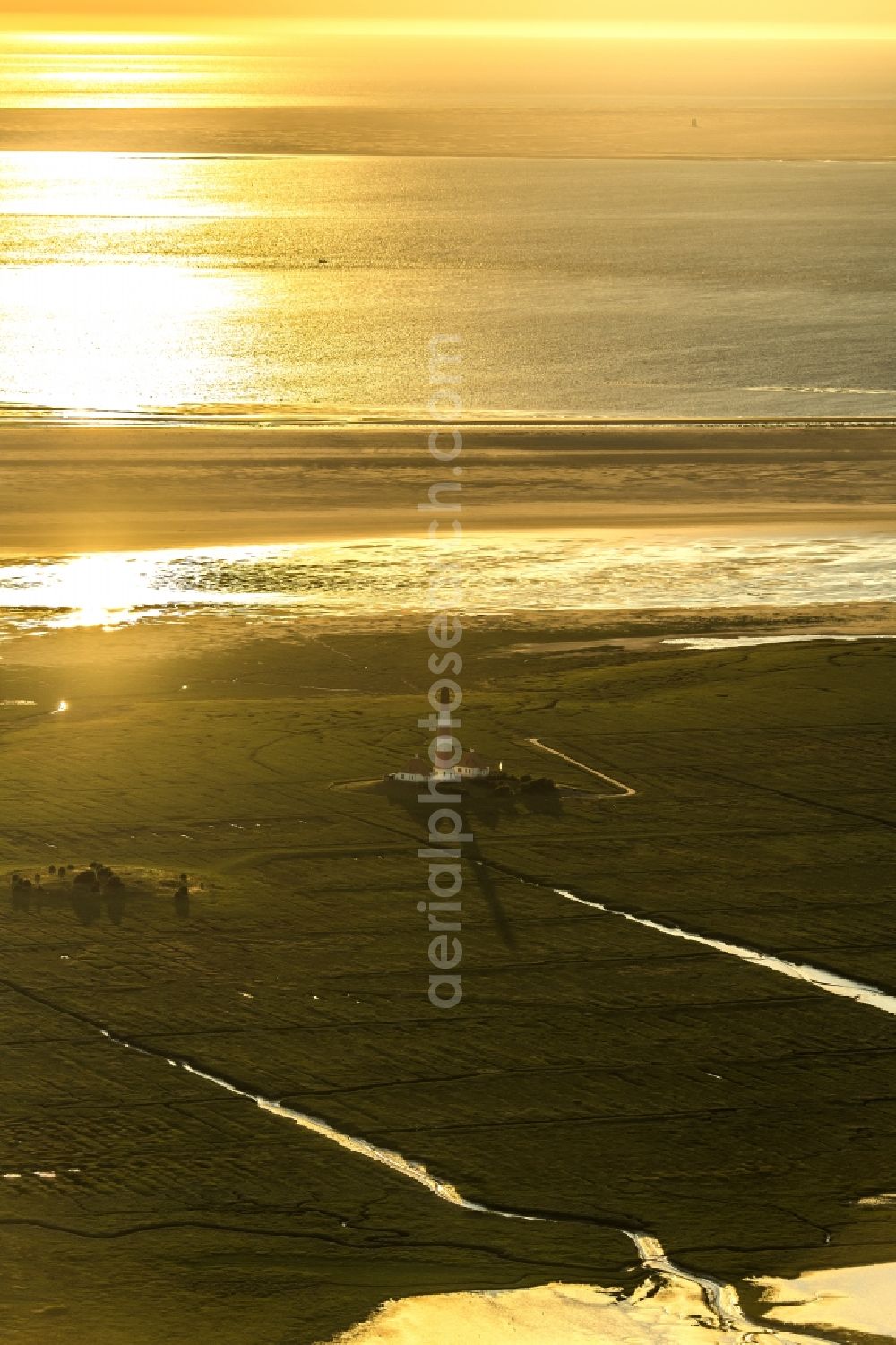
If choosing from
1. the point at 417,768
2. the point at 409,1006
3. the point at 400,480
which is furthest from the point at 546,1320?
the point at 400,480

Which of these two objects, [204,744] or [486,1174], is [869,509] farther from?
[486,1174]

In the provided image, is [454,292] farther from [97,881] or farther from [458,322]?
[97,881]

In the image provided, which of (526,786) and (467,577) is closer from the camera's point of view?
(526,786)

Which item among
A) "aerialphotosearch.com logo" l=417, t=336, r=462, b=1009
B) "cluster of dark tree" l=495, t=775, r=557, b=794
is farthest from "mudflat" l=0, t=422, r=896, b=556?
"cluster of dark tree" l=495, t=775, r=557, b=794

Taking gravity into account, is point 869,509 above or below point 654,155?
below

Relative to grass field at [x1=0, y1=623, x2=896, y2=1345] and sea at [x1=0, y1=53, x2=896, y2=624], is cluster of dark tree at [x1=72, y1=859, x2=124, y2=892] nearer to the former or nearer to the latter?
grass field at [x1=0, y1=623, x2=896, y2=1345]

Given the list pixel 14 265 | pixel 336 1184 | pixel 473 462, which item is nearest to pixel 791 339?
pixel 473 462
